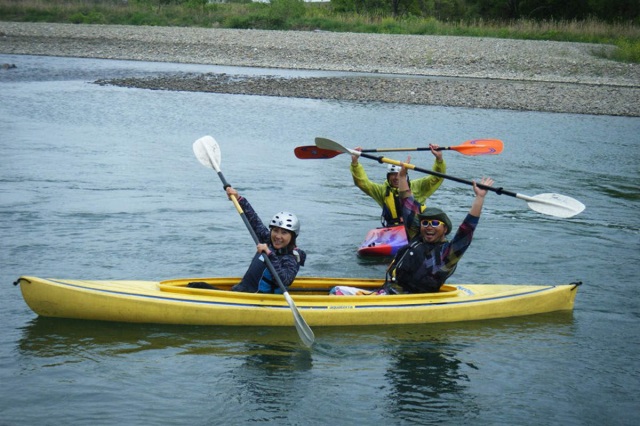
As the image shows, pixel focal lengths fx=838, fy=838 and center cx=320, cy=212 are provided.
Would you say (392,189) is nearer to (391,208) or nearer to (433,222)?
(391,208)

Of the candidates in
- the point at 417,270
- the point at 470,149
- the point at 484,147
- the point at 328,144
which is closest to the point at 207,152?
the point at 328,144

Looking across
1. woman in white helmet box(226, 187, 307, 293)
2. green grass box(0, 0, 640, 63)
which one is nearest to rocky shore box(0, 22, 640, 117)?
green grass box(0, 0, 640, 63)

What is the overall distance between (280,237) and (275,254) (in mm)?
180

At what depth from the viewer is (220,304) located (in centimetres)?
718

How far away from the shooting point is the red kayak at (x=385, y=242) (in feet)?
31.3

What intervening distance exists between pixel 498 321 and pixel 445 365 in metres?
1.18

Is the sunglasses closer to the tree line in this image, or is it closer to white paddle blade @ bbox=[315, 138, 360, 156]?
white paddle blade @ bbox=[315, 138, 360, 156]

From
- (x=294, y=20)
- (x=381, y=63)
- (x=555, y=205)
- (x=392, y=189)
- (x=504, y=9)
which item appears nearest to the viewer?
(x=555, y=205)

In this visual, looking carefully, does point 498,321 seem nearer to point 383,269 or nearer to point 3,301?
point 383,269

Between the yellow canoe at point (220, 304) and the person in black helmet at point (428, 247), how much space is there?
0.59 feet

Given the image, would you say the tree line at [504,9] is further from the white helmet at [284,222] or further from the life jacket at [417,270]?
the white helmet at [284,222]

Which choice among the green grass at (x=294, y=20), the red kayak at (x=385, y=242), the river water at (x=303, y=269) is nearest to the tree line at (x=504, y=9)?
the green grass at (x=294, y=20)

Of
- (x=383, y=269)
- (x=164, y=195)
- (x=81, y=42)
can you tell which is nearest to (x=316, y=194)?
(x=164, y=195)

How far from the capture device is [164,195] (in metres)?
12.9
